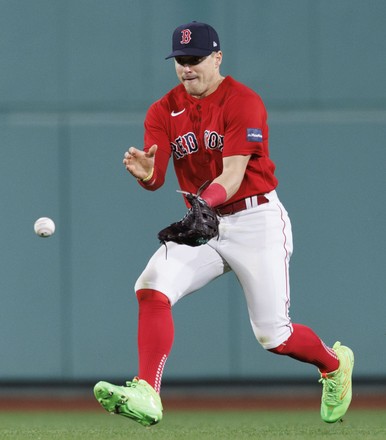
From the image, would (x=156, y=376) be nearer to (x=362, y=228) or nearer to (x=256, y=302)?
(x=256, y=302)

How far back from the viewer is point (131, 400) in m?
4.35

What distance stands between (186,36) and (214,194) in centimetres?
74

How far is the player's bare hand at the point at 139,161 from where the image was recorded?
15.3 ft

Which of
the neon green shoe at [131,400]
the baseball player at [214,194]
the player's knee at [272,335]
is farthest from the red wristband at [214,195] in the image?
the neon green shoe at [131,400]

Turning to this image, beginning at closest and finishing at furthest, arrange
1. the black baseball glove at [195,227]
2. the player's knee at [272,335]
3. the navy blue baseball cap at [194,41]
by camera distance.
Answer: the black baseball glove at [195,227] < the navy blue baseball cap at [194,41] < the player's knee at [272,335]

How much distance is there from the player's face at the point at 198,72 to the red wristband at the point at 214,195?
50 centimetres

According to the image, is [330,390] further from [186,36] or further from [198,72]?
[186,36]

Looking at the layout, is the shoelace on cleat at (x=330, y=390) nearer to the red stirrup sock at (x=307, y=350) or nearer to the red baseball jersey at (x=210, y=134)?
the red stirrup sock at (x=307, y=350)

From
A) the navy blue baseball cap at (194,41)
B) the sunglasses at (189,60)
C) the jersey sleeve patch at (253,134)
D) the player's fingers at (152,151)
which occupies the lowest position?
the player's fingers at (152,151)

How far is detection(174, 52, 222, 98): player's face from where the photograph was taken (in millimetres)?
4824

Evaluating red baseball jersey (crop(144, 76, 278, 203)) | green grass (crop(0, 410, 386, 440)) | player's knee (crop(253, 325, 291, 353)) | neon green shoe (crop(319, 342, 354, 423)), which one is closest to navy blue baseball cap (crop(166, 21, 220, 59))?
red baseball jersey (crop(144, 76, 278, 203))

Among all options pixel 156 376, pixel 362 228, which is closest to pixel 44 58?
pixel 362 228

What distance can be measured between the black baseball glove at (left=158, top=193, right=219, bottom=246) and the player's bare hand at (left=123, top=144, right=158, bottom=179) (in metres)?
0.26

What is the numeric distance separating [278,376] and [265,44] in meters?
2.37
